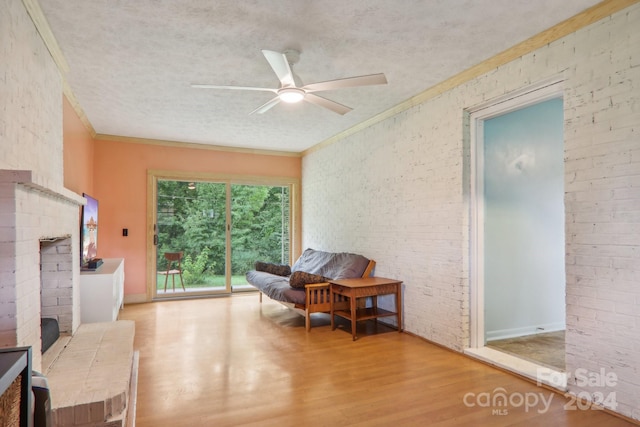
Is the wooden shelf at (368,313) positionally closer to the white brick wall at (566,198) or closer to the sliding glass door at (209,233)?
the white brick wall at (566,198)

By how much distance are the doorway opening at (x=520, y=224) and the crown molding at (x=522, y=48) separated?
0.37m

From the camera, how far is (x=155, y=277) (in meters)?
6.00

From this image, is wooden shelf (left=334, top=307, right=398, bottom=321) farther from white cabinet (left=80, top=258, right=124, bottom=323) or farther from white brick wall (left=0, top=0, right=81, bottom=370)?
white brick wall (left=0, top=0, right=81, bottom=370)

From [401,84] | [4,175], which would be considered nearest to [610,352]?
[401,84]

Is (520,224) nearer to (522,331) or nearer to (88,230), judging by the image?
(522,331)

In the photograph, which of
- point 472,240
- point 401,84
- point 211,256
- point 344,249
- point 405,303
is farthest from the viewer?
point 211,256

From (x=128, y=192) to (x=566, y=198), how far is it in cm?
577

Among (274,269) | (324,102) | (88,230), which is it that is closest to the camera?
(324,102)

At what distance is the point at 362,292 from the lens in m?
4.01

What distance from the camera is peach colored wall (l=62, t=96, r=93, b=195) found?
153 inches

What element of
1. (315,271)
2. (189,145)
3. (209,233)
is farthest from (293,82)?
(209,233)

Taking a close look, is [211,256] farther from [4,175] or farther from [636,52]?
[636,52]

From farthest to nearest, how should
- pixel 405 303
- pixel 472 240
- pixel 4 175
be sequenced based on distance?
pixel 405 303, pixel 472 240, pixel 4 175

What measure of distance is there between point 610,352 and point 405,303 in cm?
204
